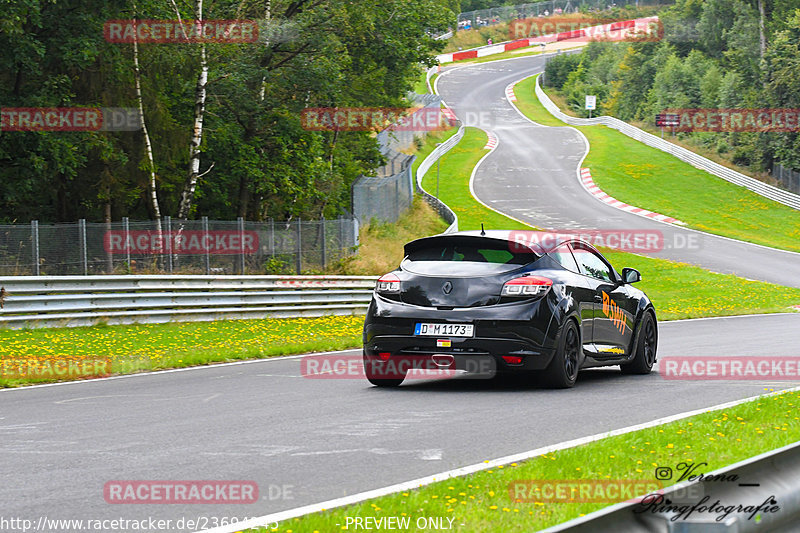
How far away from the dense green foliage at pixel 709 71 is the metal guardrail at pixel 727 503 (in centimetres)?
6068

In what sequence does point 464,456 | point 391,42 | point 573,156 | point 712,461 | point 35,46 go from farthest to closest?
point 573,156, point 391,42, point 35,46, point 464,456, point 712,461

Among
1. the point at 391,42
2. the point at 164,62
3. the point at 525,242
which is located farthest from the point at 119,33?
the point at 525,242

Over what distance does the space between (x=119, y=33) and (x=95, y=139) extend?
2.51 metres

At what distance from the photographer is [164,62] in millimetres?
26719

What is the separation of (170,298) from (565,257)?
39.4ft

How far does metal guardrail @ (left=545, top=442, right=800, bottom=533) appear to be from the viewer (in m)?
3.82

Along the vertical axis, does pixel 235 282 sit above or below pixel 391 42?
below

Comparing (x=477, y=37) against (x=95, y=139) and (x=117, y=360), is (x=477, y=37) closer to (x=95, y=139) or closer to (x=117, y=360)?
(x=95, y=139)

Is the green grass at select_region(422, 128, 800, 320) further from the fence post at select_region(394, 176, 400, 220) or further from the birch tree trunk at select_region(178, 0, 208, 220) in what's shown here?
the birch tree trunk at select_region(178, 0, 208, 220)

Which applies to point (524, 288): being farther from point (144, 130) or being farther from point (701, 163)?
point (701, 163)
